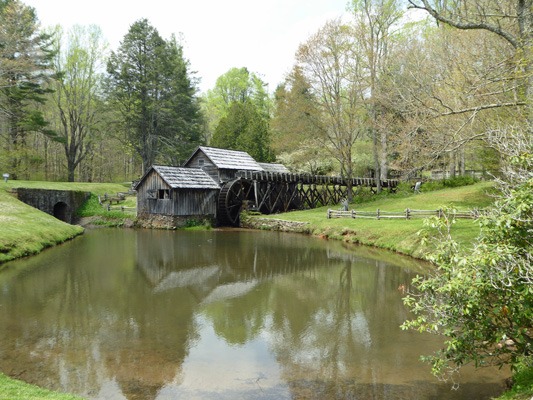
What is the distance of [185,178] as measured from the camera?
28109 millimetres

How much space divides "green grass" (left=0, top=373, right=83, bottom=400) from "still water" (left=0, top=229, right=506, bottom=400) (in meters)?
0.49

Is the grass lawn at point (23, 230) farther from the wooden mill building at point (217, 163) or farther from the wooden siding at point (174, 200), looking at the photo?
the wooden mill building at point (217, 163)

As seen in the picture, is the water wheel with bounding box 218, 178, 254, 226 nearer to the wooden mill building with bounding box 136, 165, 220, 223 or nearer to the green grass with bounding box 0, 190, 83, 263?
the wooden mill building with bounding box 136, 165, 220, 223

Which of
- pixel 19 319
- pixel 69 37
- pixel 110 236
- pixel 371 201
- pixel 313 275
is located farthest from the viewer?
pixel 69 37

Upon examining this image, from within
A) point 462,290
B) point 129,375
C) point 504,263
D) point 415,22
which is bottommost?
point 129,375

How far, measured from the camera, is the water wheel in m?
28.1

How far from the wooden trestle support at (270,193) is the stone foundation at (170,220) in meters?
1.56

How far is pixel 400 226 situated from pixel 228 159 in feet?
58.6

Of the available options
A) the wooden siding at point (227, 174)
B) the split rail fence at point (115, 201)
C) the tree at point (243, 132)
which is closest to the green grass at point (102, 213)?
the split rail fence at point (115, 201)

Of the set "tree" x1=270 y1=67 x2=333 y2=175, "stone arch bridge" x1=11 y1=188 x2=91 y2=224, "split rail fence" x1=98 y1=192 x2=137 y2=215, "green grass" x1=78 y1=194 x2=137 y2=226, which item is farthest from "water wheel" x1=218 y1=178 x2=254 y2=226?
"stone arch bridge" x1=11 y1=188 x2=91 y2=224

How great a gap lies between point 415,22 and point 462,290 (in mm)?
35217

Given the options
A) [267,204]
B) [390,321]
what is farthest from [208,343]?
[267,204]

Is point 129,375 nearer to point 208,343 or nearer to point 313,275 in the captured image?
point 208,343

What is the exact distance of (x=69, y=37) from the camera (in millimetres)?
36875
